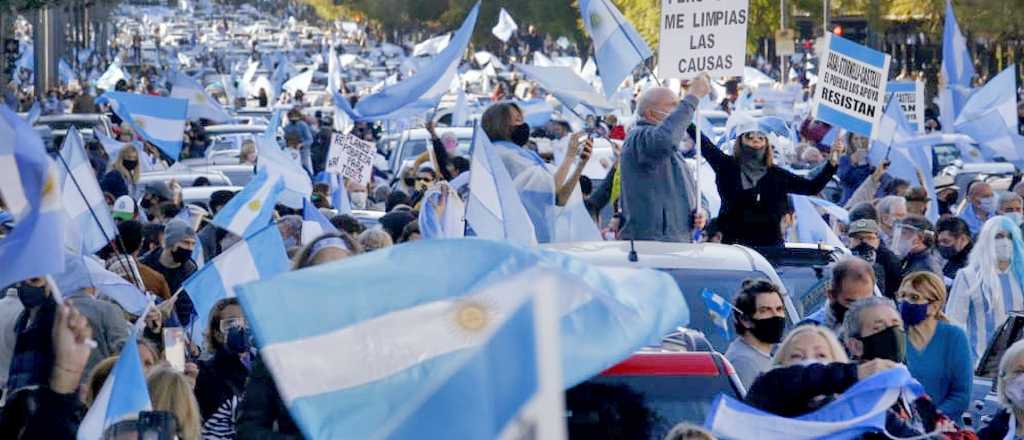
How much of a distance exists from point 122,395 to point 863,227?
6.11m

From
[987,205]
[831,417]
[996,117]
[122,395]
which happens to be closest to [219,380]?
[122,395]

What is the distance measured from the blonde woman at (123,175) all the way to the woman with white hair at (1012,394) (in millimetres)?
10034

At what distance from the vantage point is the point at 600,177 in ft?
60.2

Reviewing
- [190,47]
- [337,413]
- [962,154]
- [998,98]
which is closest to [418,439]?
[337,413]

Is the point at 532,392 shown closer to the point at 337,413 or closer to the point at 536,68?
the point at 337,413

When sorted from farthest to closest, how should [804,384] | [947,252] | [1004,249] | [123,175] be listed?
[123,175] < [947,252] < [1004,249] < [804,384]

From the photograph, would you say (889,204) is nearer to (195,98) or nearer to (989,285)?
(989,285)

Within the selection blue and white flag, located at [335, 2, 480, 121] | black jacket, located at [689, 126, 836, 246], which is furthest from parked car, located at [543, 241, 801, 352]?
blue and white flag, located at [335, 2, 480, 121]

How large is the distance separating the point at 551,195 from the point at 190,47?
12171cm

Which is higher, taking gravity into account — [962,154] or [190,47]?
[962,154]

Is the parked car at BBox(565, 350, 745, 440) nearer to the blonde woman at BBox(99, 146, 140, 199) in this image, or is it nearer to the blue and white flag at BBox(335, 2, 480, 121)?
the blue and white flag at BBox(335, 2, 480, 121)

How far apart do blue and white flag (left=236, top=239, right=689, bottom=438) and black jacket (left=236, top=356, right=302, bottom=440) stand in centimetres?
163

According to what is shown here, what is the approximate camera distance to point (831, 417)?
616 cm

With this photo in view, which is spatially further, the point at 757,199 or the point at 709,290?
the point at 757,199
